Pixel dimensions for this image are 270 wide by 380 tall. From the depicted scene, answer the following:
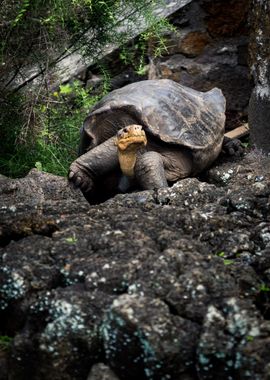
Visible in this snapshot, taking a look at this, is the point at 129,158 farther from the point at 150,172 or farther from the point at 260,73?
the point at 260,73

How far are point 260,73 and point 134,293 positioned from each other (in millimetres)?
3141

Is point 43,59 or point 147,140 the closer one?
point 147,140

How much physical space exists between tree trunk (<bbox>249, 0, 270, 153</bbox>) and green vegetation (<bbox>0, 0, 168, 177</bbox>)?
0.95m

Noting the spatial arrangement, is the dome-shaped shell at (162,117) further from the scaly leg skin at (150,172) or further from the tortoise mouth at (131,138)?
the tortoise mouth at (131,138)

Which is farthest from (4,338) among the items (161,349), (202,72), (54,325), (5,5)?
(202,72)

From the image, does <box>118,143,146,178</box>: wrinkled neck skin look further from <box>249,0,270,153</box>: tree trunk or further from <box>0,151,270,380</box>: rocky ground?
<box>0,151,270,380</box>: rocky ground

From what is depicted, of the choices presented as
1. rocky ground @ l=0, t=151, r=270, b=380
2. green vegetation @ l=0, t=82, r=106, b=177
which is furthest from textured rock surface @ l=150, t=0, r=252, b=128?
rocky ground @ l=0, t=151, r=270, b=380

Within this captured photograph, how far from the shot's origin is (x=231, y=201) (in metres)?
3.49

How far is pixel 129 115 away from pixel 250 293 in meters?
2.54

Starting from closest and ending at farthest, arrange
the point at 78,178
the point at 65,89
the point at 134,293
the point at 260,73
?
1. the point at 134,293
2. the point at 78,178
3. the point at 260,73
4. the point at 65,89

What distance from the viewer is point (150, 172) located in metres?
4.84

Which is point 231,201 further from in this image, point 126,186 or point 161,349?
point 126,186

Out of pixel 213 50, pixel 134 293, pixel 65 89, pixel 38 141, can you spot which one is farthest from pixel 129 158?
pixel 213 50

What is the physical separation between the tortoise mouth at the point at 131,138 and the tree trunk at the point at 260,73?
110 cm
